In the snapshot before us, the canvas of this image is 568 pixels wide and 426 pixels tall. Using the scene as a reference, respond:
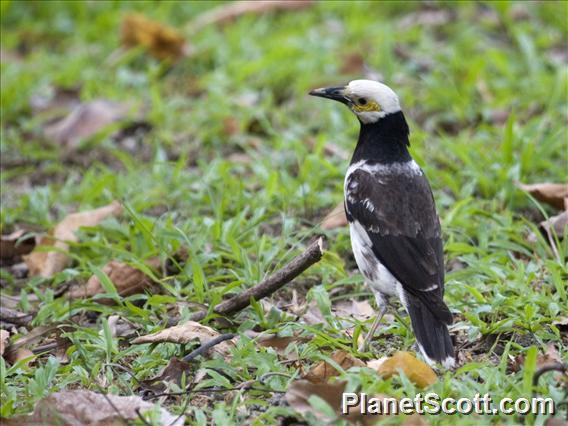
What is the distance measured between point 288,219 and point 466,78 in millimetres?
2728

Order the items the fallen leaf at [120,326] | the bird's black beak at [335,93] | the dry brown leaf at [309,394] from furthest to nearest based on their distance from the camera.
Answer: the bird's black beak at [335,93] → the fallen leaf at [120,326] → the dry brown leaf at [309,394]

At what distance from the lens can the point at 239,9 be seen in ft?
30.5

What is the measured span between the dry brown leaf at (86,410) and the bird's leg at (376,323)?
990mm

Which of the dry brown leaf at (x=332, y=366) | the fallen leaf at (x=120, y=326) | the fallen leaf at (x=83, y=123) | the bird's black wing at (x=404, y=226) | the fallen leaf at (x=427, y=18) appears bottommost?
the fallen leaf at (x=120, y=326)

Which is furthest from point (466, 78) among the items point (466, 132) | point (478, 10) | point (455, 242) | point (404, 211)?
point (404, 211)

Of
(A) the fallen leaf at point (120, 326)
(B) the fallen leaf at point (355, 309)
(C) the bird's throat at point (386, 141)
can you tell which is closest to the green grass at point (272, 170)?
(A) the fallen leaf at point (120, 326)

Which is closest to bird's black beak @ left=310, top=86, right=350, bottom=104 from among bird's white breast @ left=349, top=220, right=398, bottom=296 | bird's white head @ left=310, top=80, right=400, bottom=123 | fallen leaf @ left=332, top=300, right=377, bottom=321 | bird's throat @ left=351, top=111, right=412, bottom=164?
bird's white head @ left=310, top=80, right=400, bottom=123

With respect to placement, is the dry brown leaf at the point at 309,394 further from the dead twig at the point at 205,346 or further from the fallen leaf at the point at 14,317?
the fallen leaf at the point at 14,317

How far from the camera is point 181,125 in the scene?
7.47 meters

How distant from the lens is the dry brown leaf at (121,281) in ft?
16.8

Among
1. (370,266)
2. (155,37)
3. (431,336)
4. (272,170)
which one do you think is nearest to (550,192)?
(370,266)

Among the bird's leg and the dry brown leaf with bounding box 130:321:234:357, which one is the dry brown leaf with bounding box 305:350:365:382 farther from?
the dry brown leaf with bounding box 130:321:234:357

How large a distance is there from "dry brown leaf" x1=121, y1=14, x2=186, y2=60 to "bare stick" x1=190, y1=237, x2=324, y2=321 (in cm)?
426

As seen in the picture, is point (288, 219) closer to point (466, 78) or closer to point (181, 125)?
point (181, 125)
